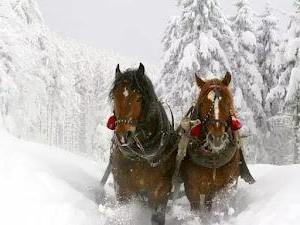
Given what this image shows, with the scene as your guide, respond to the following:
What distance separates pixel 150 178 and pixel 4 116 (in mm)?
18717

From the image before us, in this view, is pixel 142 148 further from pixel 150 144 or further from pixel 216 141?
pixel 216 141

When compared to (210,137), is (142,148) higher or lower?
lower

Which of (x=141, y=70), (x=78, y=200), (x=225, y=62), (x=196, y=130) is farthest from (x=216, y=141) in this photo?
(x=225, y=62)

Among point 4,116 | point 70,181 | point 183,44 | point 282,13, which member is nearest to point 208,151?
point 70,181

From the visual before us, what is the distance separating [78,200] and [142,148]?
1.10m

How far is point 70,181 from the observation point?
752 centimetres

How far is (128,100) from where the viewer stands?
6039 millimetres

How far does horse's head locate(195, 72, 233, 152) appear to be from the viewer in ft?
18.9

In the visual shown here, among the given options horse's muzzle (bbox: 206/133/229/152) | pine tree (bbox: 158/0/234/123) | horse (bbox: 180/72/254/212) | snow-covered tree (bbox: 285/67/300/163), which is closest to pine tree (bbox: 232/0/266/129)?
pine tree (bbox: 158/0/234/123)

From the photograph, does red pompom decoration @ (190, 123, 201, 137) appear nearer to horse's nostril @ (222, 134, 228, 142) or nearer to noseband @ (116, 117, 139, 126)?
horse's nostril @ (222, 134, 228, 142)

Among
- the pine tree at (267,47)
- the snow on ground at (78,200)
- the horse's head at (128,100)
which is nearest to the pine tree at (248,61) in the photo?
the pine tree at (267,47)

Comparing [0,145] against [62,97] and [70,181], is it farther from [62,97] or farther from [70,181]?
[62,97]

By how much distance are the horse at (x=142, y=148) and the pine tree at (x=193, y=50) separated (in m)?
15.2

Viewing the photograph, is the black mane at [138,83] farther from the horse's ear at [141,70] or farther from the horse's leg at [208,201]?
the horse's leg at [208,201]
